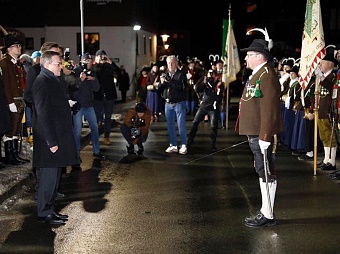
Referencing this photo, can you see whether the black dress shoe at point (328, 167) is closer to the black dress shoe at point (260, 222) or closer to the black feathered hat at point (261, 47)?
the black dress shoe at point (260, 222)

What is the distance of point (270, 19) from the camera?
5272 cm

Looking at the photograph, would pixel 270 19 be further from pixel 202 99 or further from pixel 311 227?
pixel 311 227

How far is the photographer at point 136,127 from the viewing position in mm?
11766

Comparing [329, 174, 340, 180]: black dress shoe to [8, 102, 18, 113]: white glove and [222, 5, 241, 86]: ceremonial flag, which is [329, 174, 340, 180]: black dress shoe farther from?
[222, 5, 241, 86]: ceremonial flag

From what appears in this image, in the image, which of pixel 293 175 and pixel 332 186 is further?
pixel 293 175

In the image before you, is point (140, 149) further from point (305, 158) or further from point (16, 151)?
point (305, 158)

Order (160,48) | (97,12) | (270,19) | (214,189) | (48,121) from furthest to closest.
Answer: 1. (270,19)
2. (160,48)
3. (97,12)
4. (214,189)
5. (48,121)

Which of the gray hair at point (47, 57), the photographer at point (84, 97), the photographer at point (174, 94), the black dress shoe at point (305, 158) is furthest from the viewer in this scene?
the photographer at point (174, 94)

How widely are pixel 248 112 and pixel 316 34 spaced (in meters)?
3.39

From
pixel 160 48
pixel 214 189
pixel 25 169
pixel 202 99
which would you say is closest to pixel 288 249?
pixel 214 189

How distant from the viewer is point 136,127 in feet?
38.7

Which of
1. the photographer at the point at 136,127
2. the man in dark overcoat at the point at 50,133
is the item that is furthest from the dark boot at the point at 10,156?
the man in dark overcoat at the point at 50,133

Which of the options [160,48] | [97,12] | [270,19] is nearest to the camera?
[97,12]

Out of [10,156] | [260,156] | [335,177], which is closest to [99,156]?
[10,156]
